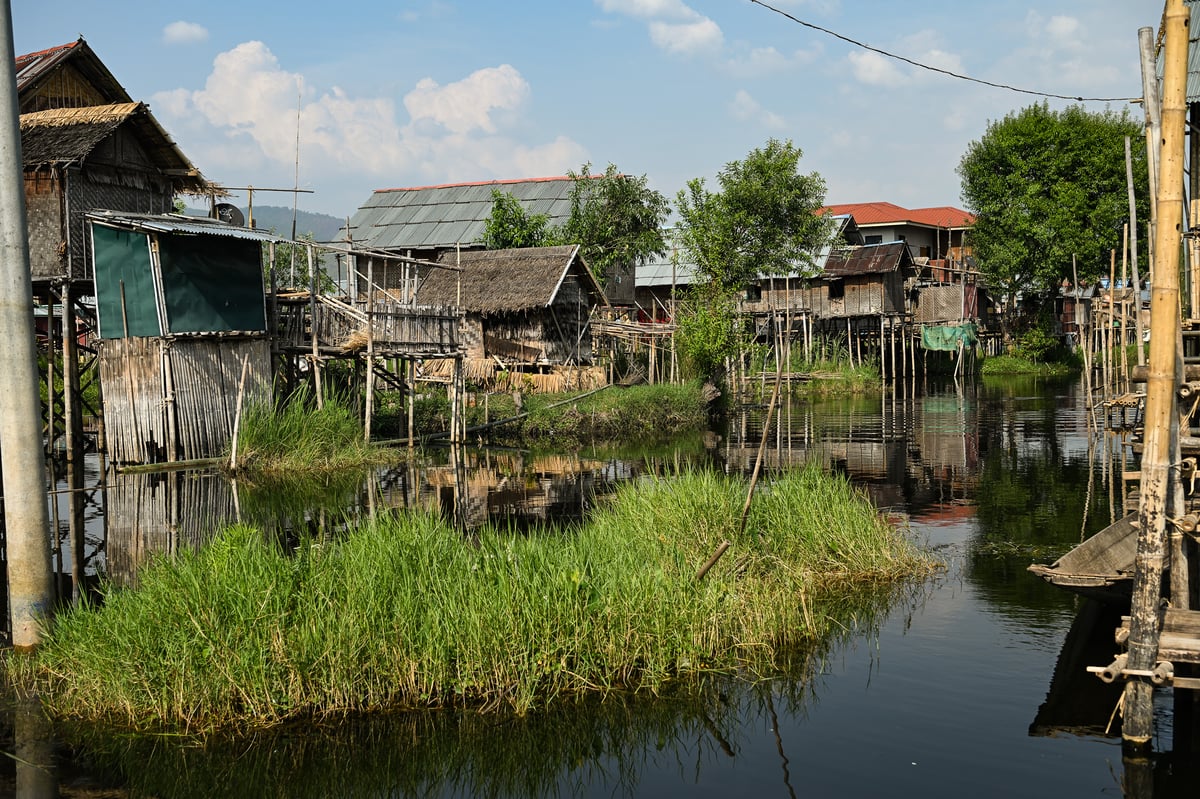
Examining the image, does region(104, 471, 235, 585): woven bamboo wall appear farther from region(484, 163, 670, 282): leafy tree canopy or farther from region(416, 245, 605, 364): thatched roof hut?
region(484, 163, 670, 282): leafy tree canopy

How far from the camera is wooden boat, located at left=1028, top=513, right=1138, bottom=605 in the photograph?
837 cm

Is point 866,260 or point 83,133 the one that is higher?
point 83,133

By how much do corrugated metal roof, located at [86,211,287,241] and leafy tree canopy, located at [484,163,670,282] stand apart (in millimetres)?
17042

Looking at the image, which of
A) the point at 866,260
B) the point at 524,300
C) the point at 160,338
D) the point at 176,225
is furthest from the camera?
the point at 866,260

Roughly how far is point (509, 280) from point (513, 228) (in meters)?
6.73

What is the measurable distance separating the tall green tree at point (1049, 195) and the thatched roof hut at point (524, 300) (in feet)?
69.3

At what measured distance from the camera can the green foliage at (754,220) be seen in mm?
33312

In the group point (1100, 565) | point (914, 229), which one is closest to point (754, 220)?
point (914, 229)

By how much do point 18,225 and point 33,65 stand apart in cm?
1620

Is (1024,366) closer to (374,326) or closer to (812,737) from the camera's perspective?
(374,326)

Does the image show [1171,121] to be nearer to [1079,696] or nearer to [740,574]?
[1079,696]

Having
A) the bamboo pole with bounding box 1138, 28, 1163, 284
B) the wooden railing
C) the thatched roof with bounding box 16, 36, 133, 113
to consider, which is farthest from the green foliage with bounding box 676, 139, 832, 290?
the bamboo pole with bounding box 1138, 28, 1163, 284

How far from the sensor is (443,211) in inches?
1651

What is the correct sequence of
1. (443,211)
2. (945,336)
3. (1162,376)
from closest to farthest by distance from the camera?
(1162,376)
(443,211)
(945,336)
